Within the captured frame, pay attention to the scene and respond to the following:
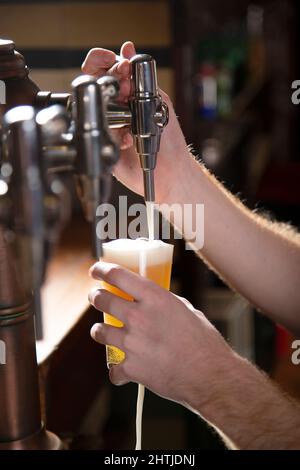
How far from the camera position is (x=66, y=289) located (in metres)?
2.02

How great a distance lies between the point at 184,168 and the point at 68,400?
674mm

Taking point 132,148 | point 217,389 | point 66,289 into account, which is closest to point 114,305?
point 217,389

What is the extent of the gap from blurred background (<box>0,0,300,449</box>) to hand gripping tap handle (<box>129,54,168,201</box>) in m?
0.52

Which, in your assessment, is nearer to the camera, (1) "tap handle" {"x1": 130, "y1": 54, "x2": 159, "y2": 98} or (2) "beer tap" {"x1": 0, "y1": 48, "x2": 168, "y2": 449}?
(2) "beer tap" {"x1": 0, "y1": 48, "x2": 168, "y2": 449}

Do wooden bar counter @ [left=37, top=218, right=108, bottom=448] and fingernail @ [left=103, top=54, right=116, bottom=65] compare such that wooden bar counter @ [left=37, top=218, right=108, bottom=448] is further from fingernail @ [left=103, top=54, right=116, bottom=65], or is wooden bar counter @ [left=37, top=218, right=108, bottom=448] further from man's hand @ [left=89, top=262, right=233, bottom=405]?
fingernail @ [left=103, top=54, right=116, bottom=65]

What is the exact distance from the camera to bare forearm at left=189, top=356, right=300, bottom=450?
3.51 ft

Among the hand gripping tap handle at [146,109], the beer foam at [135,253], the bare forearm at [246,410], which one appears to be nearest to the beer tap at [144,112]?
the hand gripping tap handle at [146,109]

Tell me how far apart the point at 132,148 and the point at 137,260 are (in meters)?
0.33

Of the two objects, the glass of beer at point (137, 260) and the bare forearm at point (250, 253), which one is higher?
the glass of beer at point (137, 260)

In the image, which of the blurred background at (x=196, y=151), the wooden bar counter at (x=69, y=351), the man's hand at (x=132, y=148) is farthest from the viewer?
the blurred background at (x=196, y=151)

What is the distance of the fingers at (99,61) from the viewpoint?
125cm

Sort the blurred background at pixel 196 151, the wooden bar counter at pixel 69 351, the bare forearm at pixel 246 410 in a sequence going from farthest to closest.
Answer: the blurred background at pixel 196 151
the wooden bar counter at pixel 69 351
the bare forearm at pixel 246 410

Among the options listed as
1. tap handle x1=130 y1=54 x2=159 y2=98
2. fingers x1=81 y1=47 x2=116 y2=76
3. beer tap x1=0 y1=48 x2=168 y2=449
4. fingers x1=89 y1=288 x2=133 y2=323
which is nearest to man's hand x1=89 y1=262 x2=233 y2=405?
fingers x1=89 y1=288 x2=133 y2=323

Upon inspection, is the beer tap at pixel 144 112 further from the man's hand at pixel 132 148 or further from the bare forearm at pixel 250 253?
the bare forearm at pixel 250 253
